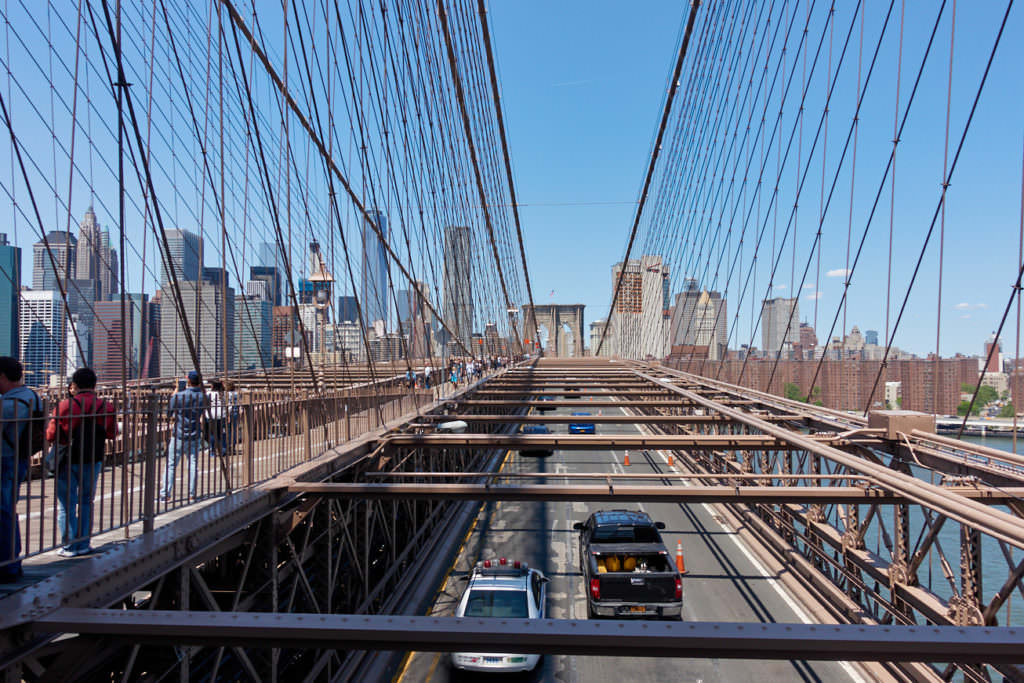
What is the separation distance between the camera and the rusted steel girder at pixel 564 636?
2469mm

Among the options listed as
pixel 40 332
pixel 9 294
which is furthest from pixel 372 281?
pixel 9 294

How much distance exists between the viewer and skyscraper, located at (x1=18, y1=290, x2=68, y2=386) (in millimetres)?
7204

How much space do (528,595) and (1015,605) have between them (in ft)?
76.3

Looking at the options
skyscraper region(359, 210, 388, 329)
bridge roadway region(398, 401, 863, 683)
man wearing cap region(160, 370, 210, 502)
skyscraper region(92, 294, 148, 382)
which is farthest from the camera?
skyscraper region(359, 210, 388, 329)

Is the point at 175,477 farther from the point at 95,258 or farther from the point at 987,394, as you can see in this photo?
the point at 987,394

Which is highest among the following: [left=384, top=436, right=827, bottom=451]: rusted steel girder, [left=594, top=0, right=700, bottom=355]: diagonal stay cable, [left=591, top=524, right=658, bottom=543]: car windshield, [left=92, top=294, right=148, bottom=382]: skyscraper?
[left=594, top=0, right=700, bottom=355]: diagonal stay cable

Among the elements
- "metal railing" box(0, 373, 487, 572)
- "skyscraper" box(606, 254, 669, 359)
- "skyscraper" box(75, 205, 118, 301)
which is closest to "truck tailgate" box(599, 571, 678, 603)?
"metal railing" box(0, 373, 487, 572)

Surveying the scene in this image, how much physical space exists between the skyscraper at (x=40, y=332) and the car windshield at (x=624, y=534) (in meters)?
10.4

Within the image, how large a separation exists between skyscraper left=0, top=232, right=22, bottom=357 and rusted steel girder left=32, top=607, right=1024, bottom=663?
198 inches

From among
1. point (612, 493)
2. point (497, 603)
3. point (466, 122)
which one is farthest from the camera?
point (466, 122)

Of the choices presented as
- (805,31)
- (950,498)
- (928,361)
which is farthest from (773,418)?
(805,31)

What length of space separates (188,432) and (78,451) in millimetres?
1272

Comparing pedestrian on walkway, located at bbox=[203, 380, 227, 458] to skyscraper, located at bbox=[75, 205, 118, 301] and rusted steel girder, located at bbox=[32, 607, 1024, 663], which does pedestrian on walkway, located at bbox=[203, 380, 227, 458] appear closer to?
rusted steel girder, located at bbox=[32, 607, 1024, 663]

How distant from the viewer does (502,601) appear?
10.9 metres
